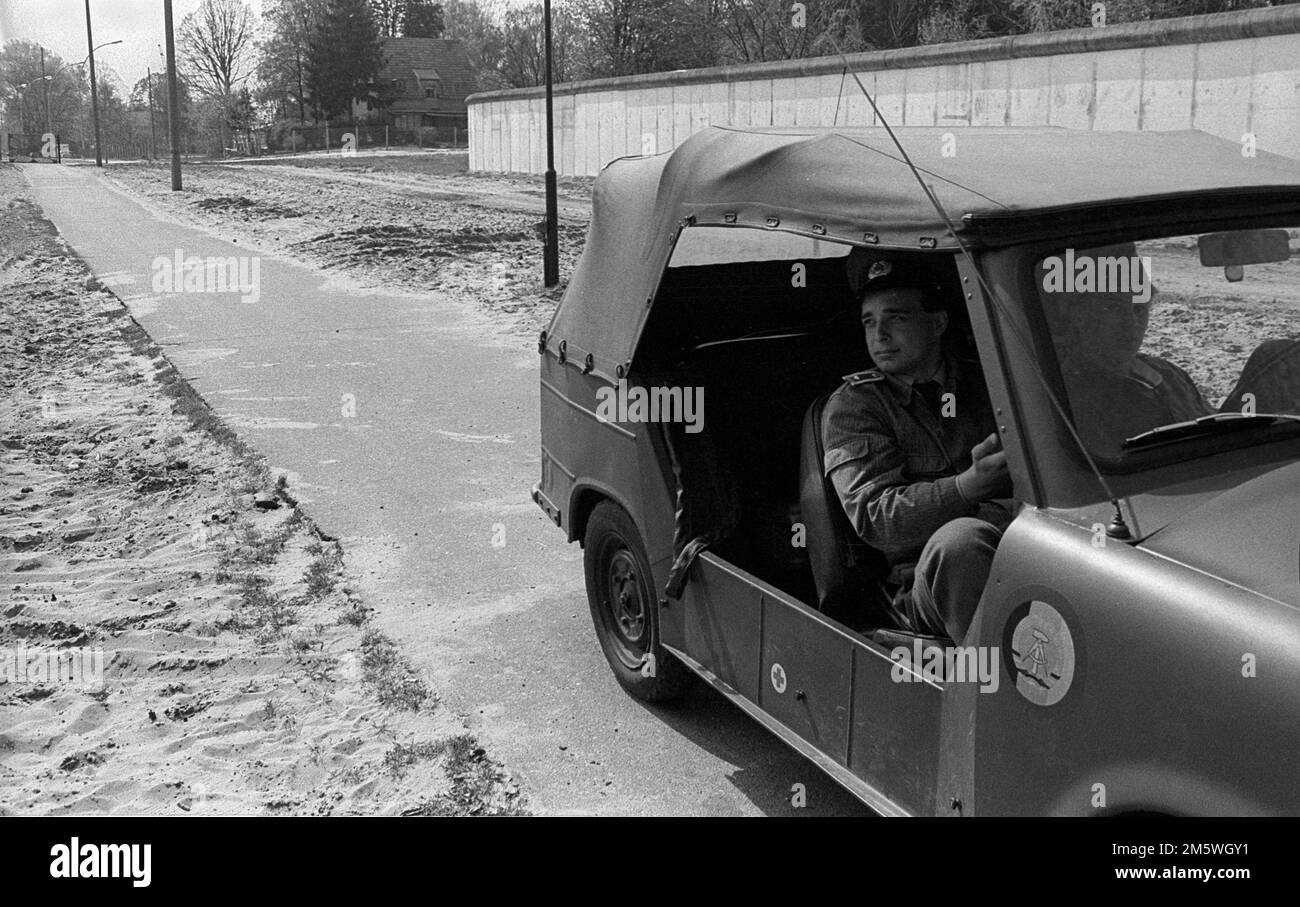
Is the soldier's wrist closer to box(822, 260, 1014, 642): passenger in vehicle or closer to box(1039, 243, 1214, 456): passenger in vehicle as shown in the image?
box(822, 260, 1014, 642): passenger in vehicle

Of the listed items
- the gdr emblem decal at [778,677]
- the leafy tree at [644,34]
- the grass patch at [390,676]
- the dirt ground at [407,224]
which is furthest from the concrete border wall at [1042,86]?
the leafy tree at [644,34]

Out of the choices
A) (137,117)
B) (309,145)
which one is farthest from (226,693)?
(137,117)

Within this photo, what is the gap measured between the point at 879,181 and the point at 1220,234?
2.75ft

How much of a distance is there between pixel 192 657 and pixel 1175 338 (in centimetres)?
393

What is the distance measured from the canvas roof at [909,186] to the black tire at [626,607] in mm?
610

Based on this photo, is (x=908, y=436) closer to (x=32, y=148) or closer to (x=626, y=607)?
(x=626, y=607)

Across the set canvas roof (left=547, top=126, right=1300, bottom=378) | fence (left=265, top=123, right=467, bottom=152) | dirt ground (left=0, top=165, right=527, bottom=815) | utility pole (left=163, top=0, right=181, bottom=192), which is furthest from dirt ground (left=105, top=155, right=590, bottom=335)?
fence (left=265, top=123, right=467, bottom=152)

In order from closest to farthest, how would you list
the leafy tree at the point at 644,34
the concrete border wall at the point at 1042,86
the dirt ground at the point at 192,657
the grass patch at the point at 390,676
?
1. the dirt ground at the point at 192,657
2. the grass patch at the point at 390,676
3. the concrete border wall at the point at 1042,86
4. the leafy tree at the point at 644,34

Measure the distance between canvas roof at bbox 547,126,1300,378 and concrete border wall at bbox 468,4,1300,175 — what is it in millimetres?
5503

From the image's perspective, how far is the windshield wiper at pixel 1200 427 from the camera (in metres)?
2.77

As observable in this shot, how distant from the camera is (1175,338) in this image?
10.5ft

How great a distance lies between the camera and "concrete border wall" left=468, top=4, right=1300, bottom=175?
17.4m

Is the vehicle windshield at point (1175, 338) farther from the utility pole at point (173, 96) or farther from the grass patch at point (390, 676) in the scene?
the utility pole at point (173, 96)

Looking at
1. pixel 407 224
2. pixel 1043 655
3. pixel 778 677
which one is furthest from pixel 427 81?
pixel 1043 655
